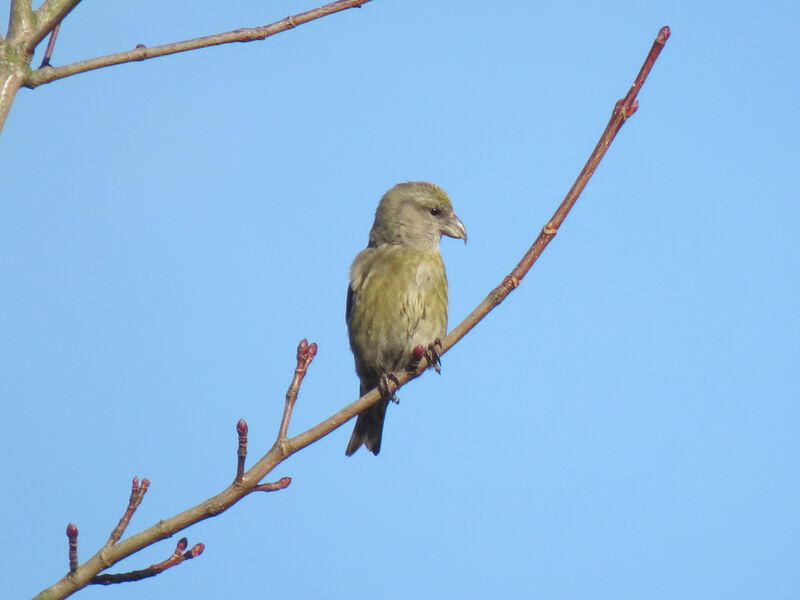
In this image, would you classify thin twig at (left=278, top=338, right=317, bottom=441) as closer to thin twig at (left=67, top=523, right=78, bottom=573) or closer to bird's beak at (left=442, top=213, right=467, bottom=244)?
thin twig at (left=67, top=523, right=78, bottom=573)

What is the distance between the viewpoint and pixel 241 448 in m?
2.80

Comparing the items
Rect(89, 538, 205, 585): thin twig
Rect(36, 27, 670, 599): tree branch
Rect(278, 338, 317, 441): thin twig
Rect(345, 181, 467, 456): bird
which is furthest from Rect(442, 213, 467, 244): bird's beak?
Rect(89, 538, 205, 585): thin twig

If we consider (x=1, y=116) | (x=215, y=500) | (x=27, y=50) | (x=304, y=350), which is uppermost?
(x=27, y=50)

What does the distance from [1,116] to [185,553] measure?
1.45 m

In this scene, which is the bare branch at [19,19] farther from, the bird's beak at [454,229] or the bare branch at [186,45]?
the bird's beak at [454,229]

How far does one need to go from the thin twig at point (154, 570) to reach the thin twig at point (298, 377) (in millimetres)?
508

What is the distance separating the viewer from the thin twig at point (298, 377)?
9.49ft

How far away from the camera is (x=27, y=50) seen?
2615 mm

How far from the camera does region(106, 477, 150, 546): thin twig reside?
103 inches

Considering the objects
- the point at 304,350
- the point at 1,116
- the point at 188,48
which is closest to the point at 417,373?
the point at 304,350

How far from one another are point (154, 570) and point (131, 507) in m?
0.20

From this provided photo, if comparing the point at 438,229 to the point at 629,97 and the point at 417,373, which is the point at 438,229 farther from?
the point at 629,97

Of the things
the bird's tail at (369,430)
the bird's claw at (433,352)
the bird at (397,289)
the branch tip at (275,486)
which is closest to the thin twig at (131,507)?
the branch tip at (275,486)

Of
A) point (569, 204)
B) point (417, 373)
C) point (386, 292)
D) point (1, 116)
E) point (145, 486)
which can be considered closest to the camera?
point (1, 116)
